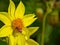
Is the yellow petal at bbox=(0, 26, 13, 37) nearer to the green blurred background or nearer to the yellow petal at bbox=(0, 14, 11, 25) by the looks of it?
the yellow petal at bbox=(0, 14, 11, 25)

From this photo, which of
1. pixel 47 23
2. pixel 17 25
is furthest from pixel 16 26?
pixel 47 23

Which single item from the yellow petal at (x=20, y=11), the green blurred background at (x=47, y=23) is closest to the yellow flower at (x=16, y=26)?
the yellow petal at (x=20, y=11)

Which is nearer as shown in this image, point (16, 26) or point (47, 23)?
point (16, 26)

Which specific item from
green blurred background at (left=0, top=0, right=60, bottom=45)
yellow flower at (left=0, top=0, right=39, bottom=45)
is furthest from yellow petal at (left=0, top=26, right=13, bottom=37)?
green blurred background at (left=0, top=0, right=60, bottom=45)

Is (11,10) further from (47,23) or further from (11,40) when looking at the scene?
(47,23)

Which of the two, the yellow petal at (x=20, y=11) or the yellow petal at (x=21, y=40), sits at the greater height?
the yellow petal at (x=20, y=11)

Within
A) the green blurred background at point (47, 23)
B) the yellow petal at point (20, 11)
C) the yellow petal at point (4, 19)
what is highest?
the yellow petal at point (20, 11)

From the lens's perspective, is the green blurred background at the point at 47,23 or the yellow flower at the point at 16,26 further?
the green blurred background at the point at 47,23

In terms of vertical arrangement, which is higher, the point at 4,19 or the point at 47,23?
the point at 4,19

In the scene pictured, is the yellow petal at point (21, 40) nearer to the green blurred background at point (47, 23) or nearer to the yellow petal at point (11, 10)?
the yellow petal at point (11, 10)
